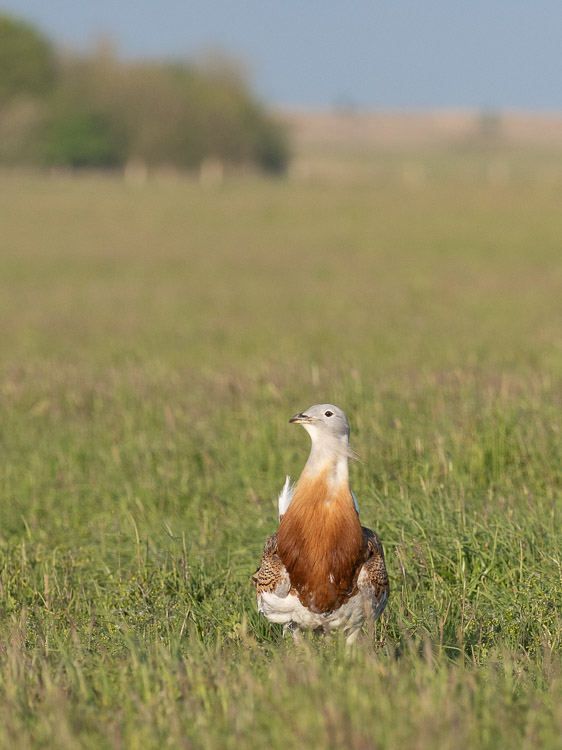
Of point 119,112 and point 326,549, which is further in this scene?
point 119,112

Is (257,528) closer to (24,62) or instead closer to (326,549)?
(326,549)

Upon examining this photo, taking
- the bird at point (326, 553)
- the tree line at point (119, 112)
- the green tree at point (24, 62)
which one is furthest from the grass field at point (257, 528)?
the green tree at point (24, 62)

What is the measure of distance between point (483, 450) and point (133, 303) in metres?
16.5

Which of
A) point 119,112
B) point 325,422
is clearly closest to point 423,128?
point 119,112

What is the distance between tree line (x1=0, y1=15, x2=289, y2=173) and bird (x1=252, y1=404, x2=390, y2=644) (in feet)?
209

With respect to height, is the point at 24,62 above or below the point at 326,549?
above

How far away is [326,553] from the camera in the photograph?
3730 mm

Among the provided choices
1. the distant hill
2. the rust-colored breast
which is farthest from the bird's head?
the distant hill

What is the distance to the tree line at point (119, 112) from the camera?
6506 cm

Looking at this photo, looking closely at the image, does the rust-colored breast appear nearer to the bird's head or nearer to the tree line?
the bird's head

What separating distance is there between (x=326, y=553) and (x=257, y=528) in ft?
6.36

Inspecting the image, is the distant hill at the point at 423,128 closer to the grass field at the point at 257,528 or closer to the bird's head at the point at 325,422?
the grass field at the point at 257,528

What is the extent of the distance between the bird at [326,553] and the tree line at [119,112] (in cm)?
6379

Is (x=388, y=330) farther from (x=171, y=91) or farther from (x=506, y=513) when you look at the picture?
(x=171, y=91)
